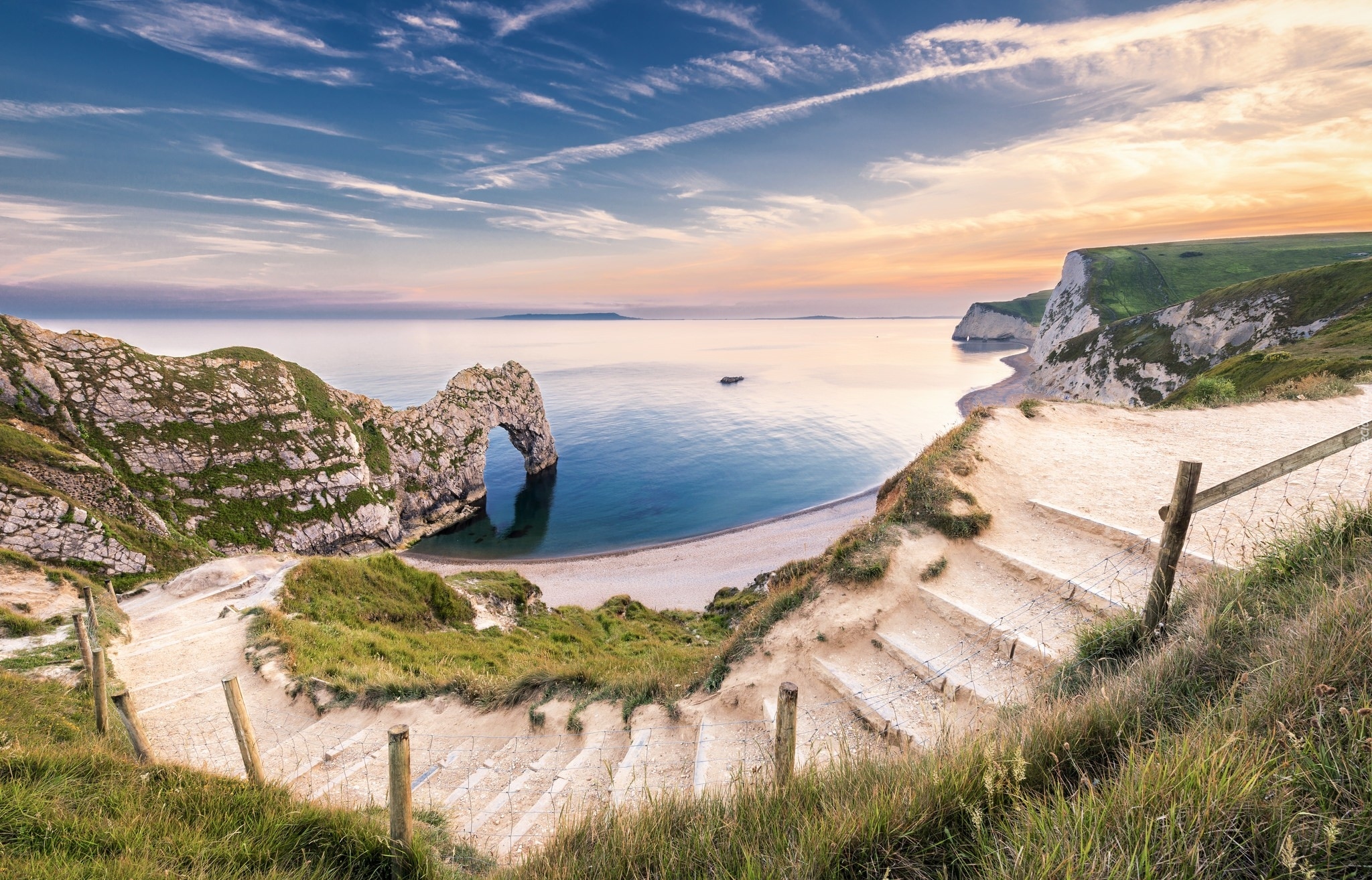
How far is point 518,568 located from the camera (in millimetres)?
42062

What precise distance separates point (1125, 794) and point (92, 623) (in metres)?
21.0

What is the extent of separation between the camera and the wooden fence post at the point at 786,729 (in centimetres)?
447

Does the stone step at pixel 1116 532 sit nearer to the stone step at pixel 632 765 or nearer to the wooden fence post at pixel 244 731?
the stone step at pixel 632 765

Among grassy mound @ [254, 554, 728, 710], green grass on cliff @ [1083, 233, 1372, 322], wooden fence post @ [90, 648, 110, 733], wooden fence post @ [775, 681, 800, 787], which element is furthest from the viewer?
green grass on cliff @ [1083, 233, 1372, 322]

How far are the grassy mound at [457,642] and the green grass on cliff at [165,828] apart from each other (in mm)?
4816

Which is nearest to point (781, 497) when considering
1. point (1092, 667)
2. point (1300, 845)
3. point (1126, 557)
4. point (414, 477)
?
point (414, 477)

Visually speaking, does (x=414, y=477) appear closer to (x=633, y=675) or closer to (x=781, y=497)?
(x=781, y=497)

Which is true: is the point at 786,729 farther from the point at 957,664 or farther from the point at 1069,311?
the point at 1069,311

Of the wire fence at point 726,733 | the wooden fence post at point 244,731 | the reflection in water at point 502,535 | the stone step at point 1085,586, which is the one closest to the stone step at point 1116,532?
the wire fence at point 726,733

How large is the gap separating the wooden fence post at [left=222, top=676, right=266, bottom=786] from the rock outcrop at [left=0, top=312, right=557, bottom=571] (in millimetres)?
25011

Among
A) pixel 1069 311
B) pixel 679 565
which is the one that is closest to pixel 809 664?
pixel 679 565

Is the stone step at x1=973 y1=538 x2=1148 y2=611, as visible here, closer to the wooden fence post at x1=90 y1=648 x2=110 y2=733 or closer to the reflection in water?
the wooden fence post at x1=90 y1=648 x2=110 y2=733

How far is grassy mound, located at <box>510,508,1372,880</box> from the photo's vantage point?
256 centimetres

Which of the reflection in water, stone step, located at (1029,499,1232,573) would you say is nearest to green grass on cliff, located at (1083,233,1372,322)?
the reflection in water
